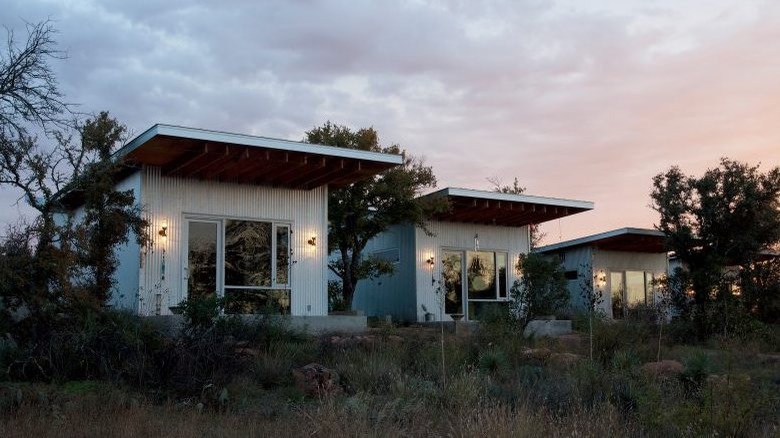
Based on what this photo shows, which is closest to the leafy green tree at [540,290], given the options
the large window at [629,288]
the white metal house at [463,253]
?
the white metal house at [463,253]

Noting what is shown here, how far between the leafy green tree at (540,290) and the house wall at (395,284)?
574 centimetres

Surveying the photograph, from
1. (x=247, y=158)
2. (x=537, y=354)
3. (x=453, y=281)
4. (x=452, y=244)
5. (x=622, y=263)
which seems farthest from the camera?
(x=622, y=263)

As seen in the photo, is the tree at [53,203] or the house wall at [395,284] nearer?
the tree at [53,203]

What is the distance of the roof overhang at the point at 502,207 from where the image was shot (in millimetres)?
20344

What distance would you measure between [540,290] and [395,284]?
23.5ft

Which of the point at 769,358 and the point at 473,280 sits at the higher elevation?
the point at 473,280

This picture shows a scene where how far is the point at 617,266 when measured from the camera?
1080 inches

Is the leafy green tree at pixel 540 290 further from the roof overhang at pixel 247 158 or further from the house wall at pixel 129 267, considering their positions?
the house wall at pixel 129 267

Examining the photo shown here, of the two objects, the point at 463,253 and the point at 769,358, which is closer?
the point at 769,358

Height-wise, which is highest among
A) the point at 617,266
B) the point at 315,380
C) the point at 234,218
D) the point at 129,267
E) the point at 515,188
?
the point at 515,188

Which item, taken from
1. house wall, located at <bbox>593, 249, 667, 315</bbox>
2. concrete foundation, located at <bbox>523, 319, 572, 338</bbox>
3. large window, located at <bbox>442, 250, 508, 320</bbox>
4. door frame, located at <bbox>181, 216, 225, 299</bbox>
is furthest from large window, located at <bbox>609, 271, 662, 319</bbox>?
door frame, located at <bbox>181, 216, 225, 299</bbox>

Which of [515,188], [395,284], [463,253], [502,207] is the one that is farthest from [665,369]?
[515,188]

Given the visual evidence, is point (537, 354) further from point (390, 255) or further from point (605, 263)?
point (605, 263)

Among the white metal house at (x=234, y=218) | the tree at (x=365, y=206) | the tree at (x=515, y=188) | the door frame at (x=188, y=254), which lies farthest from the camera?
the tree at (x=515, y=188)
